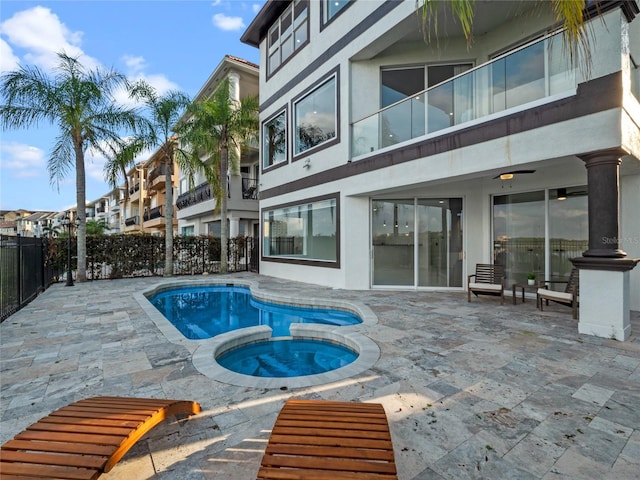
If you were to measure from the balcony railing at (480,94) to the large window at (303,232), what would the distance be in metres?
3.05

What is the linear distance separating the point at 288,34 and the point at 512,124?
1129cm

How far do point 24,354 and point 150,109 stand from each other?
40.3 ft

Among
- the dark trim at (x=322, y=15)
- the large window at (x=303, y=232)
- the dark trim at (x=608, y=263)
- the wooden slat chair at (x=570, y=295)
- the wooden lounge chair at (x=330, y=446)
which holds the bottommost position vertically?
the wooden lounge chair at (x=330, y=446)

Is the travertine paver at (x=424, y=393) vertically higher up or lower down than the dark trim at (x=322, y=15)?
lower down

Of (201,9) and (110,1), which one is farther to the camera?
(201,9)

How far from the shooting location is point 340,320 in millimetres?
8297

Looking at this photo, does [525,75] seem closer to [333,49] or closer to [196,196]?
[333,49]

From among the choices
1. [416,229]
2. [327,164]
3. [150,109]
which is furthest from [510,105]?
[150,109]

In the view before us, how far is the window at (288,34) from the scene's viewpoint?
13438 mm

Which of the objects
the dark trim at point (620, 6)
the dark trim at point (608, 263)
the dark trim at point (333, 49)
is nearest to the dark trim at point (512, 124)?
the dark trim at point (620, 6)

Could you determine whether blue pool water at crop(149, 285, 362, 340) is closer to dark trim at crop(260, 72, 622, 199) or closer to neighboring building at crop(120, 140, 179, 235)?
dark trim at crop(260, 72, 622, 199)

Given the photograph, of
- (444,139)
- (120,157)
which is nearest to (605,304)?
(444,139)

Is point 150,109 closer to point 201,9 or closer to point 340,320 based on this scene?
point 201,9

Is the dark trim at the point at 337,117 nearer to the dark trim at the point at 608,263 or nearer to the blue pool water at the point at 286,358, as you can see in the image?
the blue pool water at the point at 286,358
